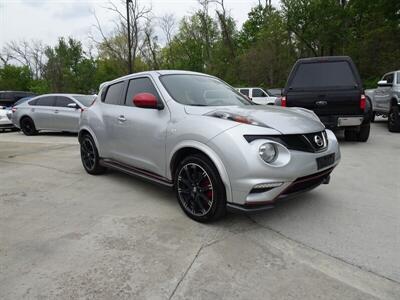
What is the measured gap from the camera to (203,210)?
3.41m

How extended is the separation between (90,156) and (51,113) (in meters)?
6.89

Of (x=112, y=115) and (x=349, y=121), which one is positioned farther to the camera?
(x=349, y=121)

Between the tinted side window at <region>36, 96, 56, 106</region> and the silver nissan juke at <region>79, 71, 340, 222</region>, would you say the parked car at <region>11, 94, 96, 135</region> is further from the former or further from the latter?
the silver nissan juke at <region>79, 71, 340, 222</region>

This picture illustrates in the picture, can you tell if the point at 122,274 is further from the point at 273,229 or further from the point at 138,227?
the point at 273,229

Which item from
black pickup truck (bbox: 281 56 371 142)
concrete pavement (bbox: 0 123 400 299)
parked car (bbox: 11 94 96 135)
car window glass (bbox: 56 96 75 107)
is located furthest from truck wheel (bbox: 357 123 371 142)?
car window glass (bbox: 56 96 75 107)

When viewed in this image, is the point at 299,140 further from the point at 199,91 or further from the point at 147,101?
the point at 147,101

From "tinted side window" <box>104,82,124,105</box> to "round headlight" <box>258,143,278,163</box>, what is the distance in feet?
8.53

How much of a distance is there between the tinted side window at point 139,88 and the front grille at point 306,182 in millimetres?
1873

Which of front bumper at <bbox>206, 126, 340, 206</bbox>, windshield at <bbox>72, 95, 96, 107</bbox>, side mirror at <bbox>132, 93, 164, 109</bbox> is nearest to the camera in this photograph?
front bumper at <bbox>206, 126, 340, 206</bbox>

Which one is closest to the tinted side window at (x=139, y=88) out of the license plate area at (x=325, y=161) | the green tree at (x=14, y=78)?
the license plate area at (x=325, y=161)

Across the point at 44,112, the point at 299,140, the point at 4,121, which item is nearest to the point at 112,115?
the point at 299,140

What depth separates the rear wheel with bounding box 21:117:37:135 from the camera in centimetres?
1213

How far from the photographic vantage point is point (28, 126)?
12242 millimetres

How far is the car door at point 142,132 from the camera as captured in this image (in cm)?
387
